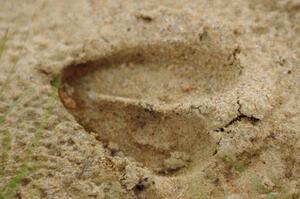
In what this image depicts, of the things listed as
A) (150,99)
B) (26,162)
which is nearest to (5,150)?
(26,162)

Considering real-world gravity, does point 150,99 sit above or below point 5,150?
above

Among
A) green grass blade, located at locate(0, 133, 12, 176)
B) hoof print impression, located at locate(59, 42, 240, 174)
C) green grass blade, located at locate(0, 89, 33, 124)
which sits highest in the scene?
hoof print impression, located at locate(59, 42, 240, 174)

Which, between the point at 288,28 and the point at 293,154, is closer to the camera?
the point at 293,154

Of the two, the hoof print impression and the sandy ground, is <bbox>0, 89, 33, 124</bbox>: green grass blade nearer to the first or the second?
the sandy ground

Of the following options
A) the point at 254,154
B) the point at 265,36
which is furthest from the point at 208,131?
the point at 265,36

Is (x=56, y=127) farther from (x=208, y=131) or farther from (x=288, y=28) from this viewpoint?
(x=288, y=28)

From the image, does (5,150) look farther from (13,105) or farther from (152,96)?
(152,96)

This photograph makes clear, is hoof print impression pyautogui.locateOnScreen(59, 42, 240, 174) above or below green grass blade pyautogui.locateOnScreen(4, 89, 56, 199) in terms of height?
above

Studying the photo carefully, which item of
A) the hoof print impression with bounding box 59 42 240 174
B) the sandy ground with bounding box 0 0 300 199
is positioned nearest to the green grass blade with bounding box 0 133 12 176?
the sandy ground with bounding box 0 0 300 199
